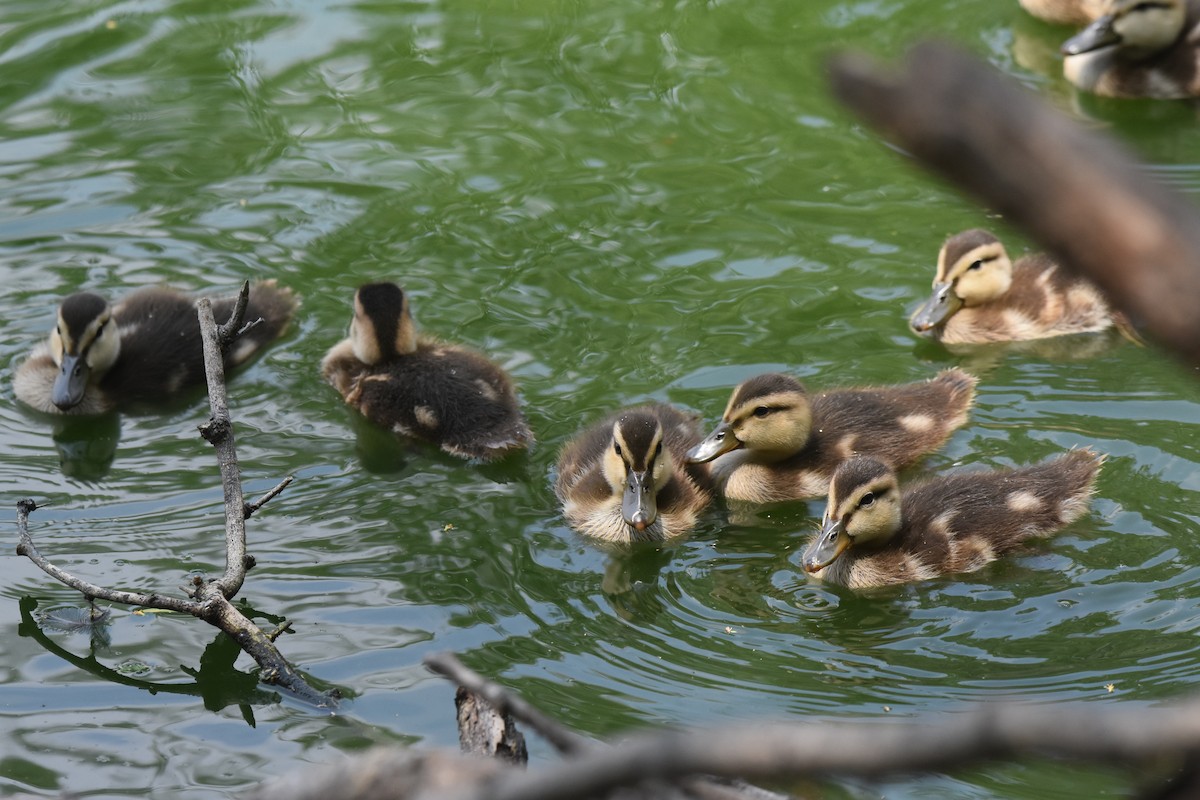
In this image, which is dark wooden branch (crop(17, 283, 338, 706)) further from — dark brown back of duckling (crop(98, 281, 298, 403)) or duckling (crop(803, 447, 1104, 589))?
dark brown back of duckling (crop(98, 281, 298, 403))

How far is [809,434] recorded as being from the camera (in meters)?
5.19

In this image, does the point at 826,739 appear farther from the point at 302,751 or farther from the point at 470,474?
the point at 470,474

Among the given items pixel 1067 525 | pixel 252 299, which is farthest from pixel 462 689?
pixel 252 299

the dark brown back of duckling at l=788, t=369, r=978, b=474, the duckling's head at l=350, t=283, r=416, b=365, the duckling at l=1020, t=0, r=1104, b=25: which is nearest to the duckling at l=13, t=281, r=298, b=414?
the duckling's head at l=350, t=283, r=416, b=365

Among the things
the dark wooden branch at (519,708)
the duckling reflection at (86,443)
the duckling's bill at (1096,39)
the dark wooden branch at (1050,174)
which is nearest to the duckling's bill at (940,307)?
the duckling's bill at (1096,39)

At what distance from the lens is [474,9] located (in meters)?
8.62

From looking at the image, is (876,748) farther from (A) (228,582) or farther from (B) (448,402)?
(B) (448,402)

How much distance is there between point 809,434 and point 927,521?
65cm

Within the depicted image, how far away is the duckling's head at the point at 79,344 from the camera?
5613 mm

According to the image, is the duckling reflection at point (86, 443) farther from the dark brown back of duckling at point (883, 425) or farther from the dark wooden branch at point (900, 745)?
the dark wooden branch at point (900, 745)

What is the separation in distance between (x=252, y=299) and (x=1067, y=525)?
10.5 feet

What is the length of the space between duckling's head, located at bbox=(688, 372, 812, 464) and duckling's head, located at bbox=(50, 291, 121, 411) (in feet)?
7.48

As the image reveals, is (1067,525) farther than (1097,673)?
Yes

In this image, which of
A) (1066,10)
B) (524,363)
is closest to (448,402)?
(524,363)
